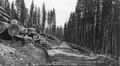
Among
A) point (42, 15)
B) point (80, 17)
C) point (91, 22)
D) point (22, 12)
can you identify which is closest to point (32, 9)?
point (42, 15)

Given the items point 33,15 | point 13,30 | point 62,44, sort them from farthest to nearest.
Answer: point 33,15 → point 62,44 → point 13,30

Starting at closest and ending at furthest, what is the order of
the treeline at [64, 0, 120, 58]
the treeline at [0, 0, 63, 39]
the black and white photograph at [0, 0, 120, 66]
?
the black and white photograph at [0, 0, 120, 66], the treeline at [64, 0, 120, 58], the treeline at [0, 0, 63, 39]

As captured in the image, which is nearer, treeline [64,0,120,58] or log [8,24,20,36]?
log [8,24,20,36]

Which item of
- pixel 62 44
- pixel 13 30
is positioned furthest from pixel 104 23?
pixel 13 30

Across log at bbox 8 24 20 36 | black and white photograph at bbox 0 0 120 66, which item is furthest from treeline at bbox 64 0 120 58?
log at bbox 8 24 20 36

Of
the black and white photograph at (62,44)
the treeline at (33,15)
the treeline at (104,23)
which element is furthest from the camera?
the treeline at (33,15)

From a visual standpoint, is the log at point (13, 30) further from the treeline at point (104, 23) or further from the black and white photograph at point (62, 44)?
the treeline at point (104, 23)

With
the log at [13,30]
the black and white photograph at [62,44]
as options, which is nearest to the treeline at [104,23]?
the black and white photograph at [62,44]

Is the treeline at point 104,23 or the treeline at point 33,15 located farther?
the treeline at point 33,15

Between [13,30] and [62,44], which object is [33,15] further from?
[13,30]

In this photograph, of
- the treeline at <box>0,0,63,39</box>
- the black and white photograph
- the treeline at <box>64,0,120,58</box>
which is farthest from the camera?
the treeline at <box>0,0,63,39</box>

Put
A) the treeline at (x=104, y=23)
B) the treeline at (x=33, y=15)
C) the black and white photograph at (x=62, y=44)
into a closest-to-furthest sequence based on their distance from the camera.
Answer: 1. the black and white photograph at (x=62, y=44)
2. the treeline at (x=104, y=23)
3. the treeline at (x=33, y=15)

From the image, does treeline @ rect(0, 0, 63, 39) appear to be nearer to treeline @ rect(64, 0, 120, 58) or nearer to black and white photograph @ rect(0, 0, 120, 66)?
black and white photograph @ rect(0, 0, 120, 66)

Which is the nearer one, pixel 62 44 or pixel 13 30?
pixel 13 30
